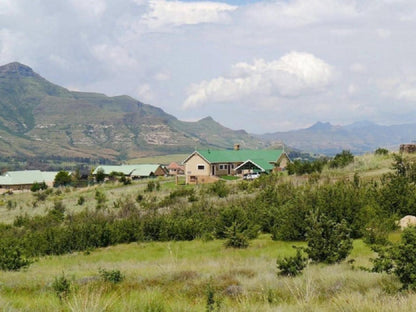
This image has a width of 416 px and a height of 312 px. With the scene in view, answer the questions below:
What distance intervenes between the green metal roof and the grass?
46.6 metres

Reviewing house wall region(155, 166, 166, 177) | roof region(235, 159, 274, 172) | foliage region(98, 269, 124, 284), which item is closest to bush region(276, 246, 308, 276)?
foliage region(98, 269, 124, 284)

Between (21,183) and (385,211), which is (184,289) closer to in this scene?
(385,211)

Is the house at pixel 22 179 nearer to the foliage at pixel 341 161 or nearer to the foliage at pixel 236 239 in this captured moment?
the foliage at pixel 341 161

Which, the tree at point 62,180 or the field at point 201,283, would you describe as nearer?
the field at point 201,283

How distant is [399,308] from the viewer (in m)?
5.72

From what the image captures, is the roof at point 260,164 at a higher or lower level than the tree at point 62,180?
higher

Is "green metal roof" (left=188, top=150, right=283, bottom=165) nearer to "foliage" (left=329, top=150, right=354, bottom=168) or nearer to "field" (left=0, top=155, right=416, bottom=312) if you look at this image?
"foliage" (left=329, top=150, right=354, bottom=168)

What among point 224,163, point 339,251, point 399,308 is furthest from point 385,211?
point 224,163

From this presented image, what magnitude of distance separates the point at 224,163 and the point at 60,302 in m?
56.7

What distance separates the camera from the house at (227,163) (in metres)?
60.6

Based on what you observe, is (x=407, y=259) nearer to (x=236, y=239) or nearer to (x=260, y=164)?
(x=236, y=239)

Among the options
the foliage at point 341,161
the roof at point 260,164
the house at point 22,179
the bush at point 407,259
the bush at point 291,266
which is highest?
the foliage at point 341,161

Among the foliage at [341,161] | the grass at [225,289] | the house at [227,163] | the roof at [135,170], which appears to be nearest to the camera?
the grass at [225,289]

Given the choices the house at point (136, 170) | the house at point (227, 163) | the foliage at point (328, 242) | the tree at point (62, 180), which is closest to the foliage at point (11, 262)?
the foliage at point (328, 242)
